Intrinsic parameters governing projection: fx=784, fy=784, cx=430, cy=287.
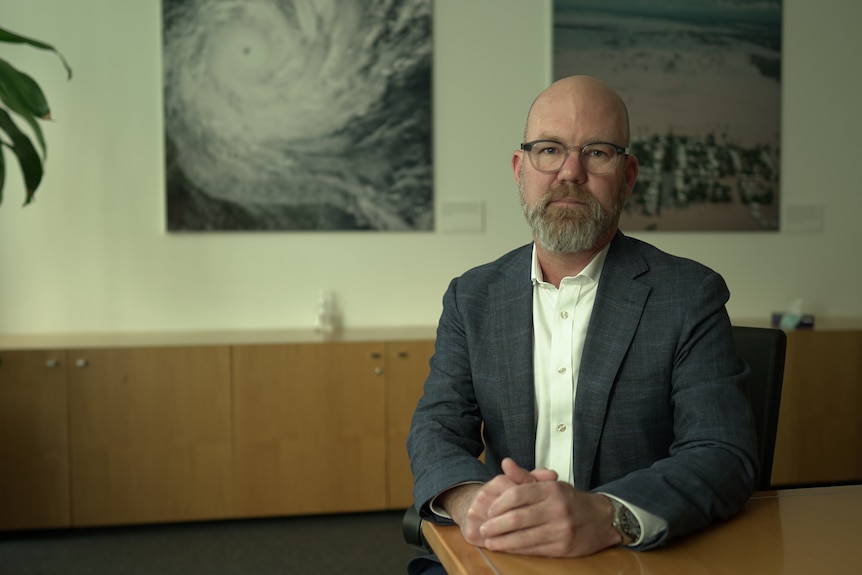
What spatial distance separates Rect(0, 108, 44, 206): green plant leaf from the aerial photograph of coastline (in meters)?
2.60

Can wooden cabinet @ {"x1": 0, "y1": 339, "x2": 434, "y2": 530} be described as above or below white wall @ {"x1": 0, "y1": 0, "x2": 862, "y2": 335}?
below

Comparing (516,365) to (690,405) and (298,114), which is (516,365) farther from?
(298,114)

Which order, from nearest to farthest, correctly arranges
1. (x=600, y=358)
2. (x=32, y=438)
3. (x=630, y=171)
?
(x=600, y=358) < (x=630, y=171) < (x=32, y=438)

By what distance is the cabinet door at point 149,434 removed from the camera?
11.5 ft

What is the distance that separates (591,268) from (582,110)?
35 centimetres

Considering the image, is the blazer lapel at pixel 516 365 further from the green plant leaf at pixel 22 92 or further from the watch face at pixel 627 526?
the green plant leaf at pixel 22 92

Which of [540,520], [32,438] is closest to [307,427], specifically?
[32,438]

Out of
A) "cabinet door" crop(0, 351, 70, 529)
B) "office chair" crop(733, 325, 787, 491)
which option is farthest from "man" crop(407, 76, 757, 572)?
"cabinet door" crop(0, 351, 70, 529)

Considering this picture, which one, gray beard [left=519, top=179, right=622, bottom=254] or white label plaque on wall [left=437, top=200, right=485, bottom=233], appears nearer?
gray beard [left=519, top=179, right=622, bottom=254]

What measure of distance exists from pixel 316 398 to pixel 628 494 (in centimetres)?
254

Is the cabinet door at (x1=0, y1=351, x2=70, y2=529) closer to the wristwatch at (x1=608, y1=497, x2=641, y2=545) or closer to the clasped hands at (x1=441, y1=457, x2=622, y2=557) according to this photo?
the clasped hands at (x1=441, y1=457, x2=622, y2=557)

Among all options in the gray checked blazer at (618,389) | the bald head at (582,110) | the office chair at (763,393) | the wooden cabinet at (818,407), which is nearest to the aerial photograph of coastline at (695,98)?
the wooden cabinet at (818,407)

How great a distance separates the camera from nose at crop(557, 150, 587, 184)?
5.66 ft

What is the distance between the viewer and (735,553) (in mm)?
1183
